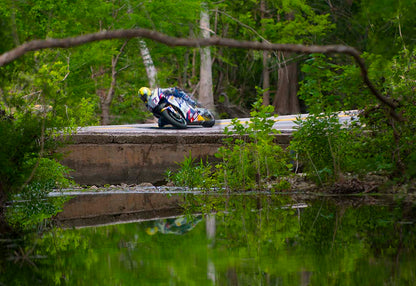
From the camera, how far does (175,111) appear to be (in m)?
17.5

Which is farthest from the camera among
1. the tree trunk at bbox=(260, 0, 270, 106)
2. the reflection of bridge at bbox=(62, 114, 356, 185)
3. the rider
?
the tree trunk at bbox=(260, 0, 270, 106)

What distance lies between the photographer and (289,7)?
29453 mm

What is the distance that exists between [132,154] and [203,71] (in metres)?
15.1

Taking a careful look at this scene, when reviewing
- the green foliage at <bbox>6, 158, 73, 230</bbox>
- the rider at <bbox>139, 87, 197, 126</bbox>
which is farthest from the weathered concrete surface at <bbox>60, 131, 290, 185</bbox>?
the rider at <bbox>139, 87, 197, 126</bbox>

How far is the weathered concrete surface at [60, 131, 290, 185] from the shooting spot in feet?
46.4

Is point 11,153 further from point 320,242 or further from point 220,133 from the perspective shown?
point 220,133

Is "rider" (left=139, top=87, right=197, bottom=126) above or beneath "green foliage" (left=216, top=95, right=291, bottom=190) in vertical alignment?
above

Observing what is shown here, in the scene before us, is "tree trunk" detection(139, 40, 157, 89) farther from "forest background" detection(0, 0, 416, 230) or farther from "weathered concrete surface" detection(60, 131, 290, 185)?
"weathered concrete surface" detection(60, 131, 290, 185)

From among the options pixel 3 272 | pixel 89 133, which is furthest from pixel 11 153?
pixel 89 133

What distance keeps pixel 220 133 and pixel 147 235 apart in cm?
739

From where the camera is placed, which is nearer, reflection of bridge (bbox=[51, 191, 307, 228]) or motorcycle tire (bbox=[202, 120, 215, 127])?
reflection of bridge (bbox=[51, 191, 307, 228])

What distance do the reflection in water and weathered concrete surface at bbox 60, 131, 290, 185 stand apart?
4.93 meters

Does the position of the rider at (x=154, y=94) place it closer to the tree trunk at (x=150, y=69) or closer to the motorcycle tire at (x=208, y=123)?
the motorcycle tire at (x=208, y=123)

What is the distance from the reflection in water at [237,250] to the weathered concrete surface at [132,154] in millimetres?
4929
